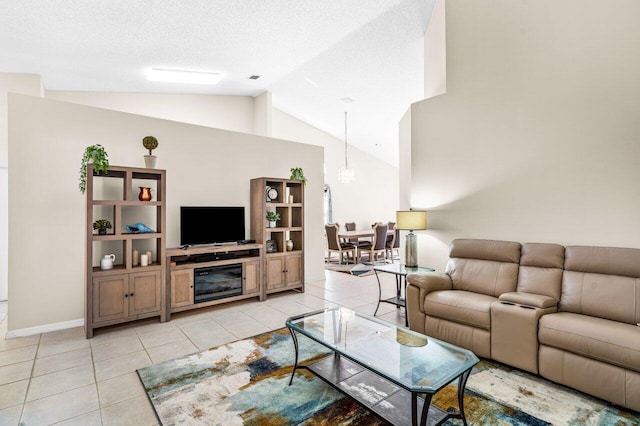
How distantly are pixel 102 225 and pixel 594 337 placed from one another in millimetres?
4649

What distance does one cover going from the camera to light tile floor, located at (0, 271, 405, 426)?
85.4 inches

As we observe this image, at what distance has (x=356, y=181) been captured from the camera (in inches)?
410

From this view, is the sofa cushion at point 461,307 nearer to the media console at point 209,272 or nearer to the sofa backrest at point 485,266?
the sofa backrest at point 485,266

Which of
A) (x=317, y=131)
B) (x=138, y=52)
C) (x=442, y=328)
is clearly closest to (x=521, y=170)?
(x=442, y=328)

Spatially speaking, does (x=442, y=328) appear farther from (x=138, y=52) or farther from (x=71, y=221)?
(x=138, y=52)

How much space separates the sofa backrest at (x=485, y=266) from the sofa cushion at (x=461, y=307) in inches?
6.1

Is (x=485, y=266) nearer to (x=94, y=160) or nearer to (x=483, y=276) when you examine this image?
(x=483, y=276)

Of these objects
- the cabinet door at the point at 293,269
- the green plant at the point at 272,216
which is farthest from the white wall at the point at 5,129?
the cabinet door at the point at 293,269

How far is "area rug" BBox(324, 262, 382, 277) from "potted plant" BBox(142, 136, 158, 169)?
436cm

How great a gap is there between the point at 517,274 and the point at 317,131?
718 centimetres

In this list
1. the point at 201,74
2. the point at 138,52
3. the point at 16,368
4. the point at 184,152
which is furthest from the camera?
the point at 201,74

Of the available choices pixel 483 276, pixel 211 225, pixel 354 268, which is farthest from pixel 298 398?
pixel 354 268

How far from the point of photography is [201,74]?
5625 millimetres

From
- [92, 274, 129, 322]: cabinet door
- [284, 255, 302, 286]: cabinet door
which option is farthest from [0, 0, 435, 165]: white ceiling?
[284, 255, 302, 286]: cabinet door
